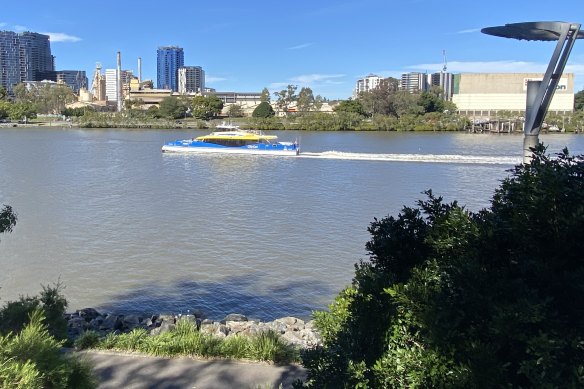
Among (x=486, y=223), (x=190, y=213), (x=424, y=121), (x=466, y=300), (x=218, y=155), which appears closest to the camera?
(x=466, y=300)

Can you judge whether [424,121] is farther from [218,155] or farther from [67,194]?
[67,194]

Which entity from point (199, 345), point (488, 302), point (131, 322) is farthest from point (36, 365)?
point (131, 322)

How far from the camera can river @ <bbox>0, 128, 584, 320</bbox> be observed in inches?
443

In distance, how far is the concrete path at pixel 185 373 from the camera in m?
5.21

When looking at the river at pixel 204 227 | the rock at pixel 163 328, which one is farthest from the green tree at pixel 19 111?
the rock at pixel 163 328

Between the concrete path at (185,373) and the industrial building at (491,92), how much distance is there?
117 meters

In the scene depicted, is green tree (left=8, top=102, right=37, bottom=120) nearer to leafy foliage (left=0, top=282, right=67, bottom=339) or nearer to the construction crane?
the construction crane

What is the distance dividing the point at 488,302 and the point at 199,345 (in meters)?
4.11

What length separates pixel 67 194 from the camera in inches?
923

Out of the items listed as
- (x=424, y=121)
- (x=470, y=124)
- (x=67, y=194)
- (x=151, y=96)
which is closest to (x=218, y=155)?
(x=67, y=194)

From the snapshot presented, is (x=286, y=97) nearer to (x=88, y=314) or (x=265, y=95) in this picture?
(x=265, y=95)

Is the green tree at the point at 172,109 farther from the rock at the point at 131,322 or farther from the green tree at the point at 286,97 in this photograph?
the rock at the point at 131,322

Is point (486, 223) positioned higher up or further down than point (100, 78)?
further down

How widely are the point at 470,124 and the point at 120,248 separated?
8614 cm
